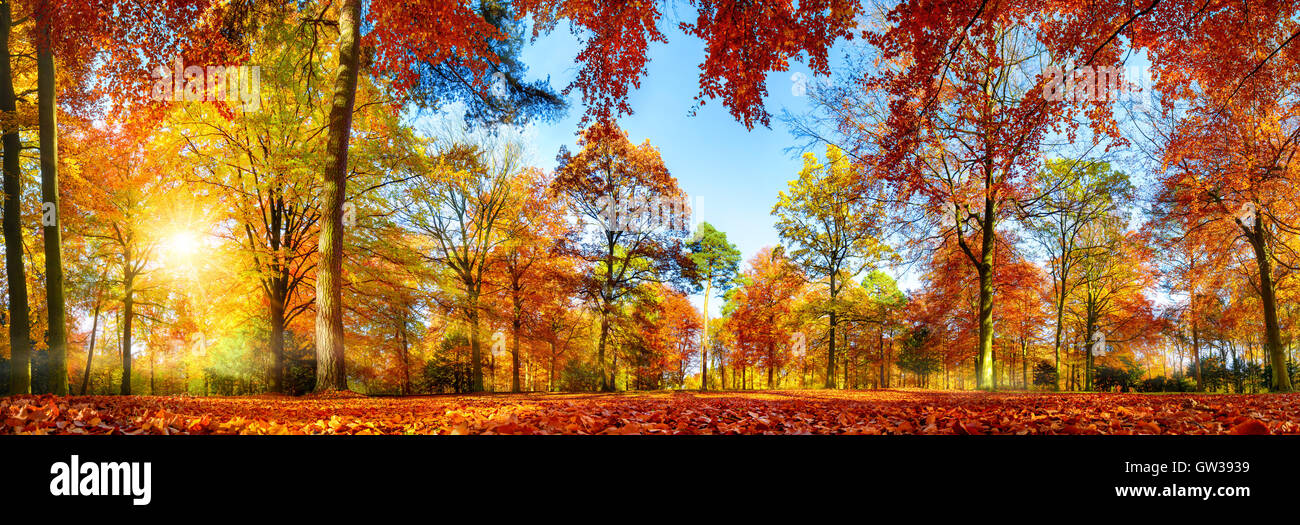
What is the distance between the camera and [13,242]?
710cm

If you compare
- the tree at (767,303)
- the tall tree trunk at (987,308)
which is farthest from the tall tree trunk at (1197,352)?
the tree at (767,303)

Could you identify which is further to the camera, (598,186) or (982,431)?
(598,186)

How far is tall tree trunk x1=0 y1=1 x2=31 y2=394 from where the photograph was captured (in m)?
6.91

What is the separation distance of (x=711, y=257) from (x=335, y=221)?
543 inches

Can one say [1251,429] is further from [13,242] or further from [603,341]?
[603,341]

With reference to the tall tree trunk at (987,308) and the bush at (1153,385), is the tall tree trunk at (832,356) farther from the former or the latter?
the bush at (1153,385)

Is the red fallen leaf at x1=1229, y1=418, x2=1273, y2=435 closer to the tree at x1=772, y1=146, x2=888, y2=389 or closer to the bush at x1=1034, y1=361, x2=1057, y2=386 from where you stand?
the tree at x1=772, y1=146, x2=888, y2=389

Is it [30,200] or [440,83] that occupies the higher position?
[440,83]

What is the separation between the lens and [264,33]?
30.4 feet

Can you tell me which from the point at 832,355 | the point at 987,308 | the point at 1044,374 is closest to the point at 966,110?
the point at 987,308
